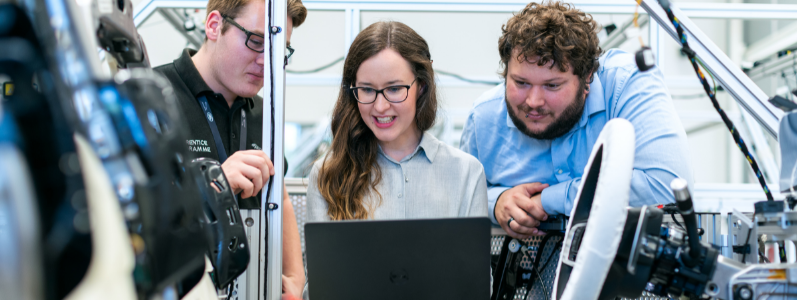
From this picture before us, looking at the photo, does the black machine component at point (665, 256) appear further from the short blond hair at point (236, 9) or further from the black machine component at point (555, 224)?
the short blond hair at point (236, 9)

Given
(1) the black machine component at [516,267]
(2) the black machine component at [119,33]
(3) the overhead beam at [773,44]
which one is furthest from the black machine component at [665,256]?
(3) the overhead beam at [773,44]

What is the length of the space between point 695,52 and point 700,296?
0.41 m

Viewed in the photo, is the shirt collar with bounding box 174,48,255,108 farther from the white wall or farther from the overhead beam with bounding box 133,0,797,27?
the white wall

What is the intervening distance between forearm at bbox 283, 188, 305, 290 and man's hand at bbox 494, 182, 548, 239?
0.55 metres

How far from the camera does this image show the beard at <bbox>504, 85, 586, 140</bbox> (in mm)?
1456

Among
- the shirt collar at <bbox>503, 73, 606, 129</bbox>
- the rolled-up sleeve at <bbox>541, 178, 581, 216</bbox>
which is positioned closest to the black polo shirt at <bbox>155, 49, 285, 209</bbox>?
the rolled-up sleeve at <bbox>541, 178, 581, 216</bbox>

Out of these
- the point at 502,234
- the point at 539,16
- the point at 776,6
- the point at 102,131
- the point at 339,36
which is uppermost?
the point at 339,36

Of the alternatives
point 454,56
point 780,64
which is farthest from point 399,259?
point 454,56

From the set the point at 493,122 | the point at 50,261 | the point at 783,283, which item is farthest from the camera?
the point at 493,122

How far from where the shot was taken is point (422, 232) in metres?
0.90

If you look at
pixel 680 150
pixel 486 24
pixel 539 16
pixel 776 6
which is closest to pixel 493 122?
pixel 539 16

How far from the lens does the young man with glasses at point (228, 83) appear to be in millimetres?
1360

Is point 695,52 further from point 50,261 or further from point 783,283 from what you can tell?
point 50,261

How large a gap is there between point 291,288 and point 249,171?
370 millimetres
